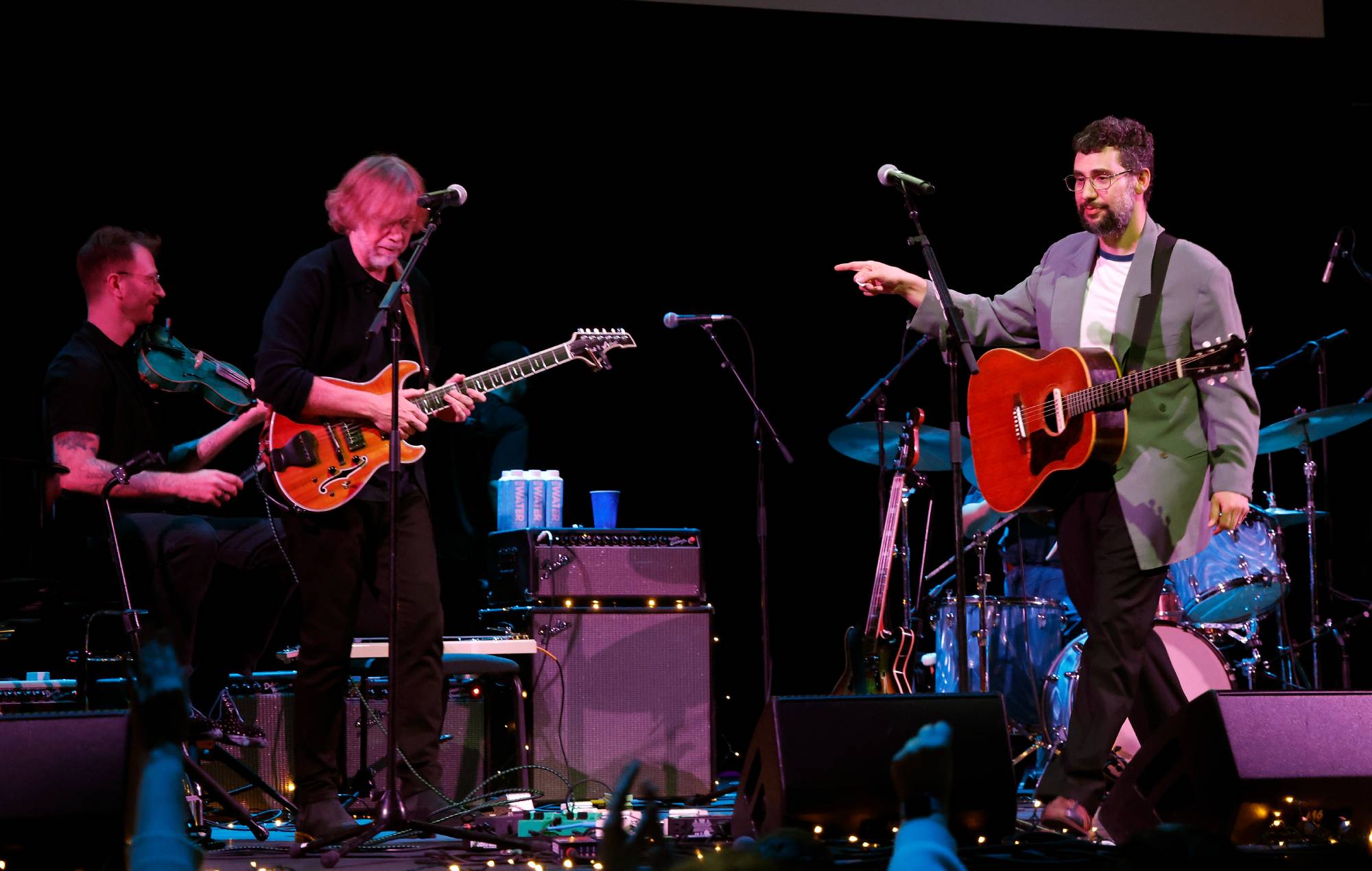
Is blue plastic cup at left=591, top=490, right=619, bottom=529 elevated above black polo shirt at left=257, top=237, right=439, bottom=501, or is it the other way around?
black polo shirt at left=257, top=237, right=439, bottom=501

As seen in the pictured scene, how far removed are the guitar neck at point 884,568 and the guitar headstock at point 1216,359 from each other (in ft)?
9.05

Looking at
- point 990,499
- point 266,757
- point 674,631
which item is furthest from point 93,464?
point 990,499

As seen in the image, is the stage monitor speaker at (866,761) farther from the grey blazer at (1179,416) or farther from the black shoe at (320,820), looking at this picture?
the black shoe at (320,820)

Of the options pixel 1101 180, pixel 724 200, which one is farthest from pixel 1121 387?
pixel 724 200

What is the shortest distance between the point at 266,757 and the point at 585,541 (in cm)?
158

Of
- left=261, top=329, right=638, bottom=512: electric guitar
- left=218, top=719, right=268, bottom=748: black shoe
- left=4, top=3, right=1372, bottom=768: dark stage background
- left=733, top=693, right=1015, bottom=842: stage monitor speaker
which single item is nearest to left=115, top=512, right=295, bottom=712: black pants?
left=218, top=719, right=268, bottom=748: black shoe

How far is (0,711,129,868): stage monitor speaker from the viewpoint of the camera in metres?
2.91

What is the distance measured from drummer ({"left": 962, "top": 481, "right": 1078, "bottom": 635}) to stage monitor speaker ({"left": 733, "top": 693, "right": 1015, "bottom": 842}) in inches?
114

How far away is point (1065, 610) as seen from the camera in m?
6.66

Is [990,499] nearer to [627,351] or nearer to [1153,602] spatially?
[1153,602]

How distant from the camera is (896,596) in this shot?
7.93 m

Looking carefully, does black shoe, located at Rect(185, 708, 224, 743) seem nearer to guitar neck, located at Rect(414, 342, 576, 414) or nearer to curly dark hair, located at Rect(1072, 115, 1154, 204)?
guitar neck, located at Rect(414, 342, 576, 414)

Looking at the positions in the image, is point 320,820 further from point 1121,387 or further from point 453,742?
point 1121,387

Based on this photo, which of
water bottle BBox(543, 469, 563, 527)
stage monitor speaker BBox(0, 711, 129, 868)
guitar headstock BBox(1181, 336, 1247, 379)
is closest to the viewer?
stage monitor speaker BBox(0, 711, 129, 868)
